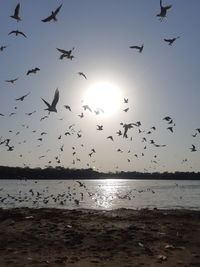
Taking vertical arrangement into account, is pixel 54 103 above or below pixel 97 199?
above

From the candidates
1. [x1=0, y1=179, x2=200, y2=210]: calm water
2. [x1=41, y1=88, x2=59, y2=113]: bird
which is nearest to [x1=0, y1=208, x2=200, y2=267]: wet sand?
[x1=41, y1=88, x2=59, y2=113]: bird

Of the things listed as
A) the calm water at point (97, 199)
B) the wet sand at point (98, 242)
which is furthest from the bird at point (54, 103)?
the calm water at point (97, 199)

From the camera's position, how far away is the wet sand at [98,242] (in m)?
13.1

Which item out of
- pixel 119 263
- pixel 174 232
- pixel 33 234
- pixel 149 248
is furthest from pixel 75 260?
pixel 174 232

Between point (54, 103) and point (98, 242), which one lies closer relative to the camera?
point (54, 103)

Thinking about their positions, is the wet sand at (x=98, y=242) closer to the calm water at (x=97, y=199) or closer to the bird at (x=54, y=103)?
the bird at (x=54, y=103)

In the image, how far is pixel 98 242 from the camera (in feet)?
51.7

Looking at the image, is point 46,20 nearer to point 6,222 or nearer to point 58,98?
point 58,98

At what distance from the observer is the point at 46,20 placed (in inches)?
711

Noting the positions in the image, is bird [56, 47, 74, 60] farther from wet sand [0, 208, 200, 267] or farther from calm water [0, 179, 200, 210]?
calm water [0, 179, 200, 210]

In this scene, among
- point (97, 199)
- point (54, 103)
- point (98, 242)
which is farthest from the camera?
point (97, 199)

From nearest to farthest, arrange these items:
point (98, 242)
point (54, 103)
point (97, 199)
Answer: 1. point (54, 103)
2. point (98, 242)
3. point (97, 199)

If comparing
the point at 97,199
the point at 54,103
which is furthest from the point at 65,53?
the point at 97,199

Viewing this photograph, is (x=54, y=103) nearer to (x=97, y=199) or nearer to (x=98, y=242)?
(x=98, y=242)
